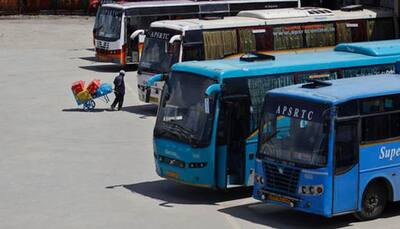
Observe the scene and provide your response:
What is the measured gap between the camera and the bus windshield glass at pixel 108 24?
132ft

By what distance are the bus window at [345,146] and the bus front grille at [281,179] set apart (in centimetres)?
74

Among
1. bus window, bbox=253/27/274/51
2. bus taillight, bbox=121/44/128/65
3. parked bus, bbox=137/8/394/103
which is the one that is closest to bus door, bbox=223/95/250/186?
parked bus, bbox=137/8/394/103

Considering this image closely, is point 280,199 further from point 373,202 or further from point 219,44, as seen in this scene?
point 219,44

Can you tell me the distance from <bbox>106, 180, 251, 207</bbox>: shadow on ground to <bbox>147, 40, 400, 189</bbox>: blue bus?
0.44 meters

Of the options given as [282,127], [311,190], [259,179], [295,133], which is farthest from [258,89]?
[311,190]

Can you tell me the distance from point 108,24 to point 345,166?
23972 mm

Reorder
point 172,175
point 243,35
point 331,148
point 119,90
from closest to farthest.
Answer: point 331,148 → point 172,175 → point 243,35 → point 119,90

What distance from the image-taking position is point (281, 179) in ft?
59.9

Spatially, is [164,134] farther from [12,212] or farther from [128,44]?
[128,44]

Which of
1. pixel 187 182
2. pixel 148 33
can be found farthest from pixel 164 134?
pixel 148 33

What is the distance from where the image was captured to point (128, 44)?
40531 mm

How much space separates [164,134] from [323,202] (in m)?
4.27

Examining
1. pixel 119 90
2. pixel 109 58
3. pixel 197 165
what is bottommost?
pixel 109 58

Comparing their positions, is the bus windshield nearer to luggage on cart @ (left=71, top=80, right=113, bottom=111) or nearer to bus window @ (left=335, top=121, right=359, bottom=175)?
bus window @ (left=335, top=121, right=359, bottom=175)
